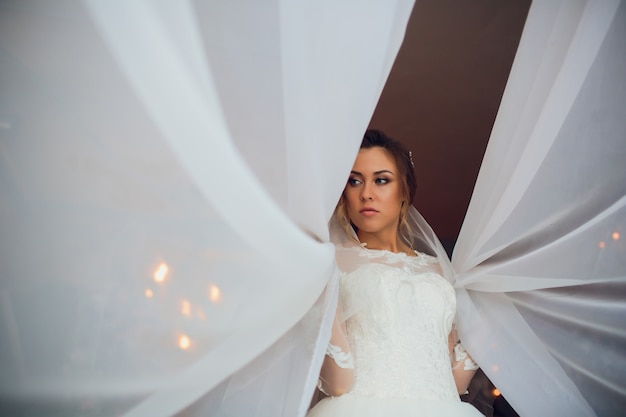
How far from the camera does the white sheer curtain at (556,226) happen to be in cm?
155

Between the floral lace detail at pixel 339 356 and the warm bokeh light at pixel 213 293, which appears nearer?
the warm bokeh light at pixel 213 293

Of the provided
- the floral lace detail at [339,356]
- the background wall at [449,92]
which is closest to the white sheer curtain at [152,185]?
the floral lace detail at [339,356]

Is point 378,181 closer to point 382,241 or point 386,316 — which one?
point 382,241

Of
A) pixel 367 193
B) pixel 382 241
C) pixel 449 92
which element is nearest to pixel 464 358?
pixel 382 241

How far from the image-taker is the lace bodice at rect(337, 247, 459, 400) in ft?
5.69

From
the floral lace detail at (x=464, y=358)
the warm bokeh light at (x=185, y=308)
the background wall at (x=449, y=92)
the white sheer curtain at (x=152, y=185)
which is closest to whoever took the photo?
the white sheer curtain at (x=152, y=185)

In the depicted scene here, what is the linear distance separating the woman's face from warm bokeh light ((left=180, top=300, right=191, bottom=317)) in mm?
1047

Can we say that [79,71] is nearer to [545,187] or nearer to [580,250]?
[545,187]

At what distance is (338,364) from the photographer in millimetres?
1673

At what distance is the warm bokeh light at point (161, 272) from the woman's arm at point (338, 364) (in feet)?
2.20

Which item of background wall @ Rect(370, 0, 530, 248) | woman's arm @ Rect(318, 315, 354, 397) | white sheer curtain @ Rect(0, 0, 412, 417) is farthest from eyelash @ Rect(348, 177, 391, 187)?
background wall @ Rect(370, 0, 530, 248)

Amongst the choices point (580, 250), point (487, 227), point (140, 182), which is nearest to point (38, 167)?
point (140, 182)

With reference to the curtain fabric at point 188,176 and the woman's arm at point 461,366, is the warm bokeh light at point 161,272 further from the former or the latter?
the woman's arm at point 461,366

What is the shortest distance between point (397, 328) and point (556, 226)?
1.90 ft
